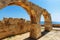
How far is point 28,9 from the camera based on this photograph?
8477mm

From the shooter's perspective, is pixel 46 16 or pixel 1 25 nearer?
pixel 1 25

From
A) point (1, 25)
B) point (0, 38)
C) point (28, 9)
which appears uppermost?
point (28, 9)

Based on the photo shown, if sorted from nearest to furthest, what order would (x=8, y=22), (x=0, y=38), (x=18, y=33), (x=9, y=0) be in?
(x=9, y=0) < (x=0, y=38) < (x=8, y=22) < (x=18, y=33)

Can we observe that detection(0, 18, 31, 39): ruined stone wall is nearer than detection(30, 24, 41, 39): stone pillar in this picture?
No

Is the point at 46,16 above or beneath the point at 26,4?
beneath

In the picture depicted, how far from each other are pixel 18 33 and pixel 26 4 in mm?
4553

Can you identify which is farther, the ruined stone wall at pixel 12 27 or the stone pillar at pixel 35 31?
the ruined stone wall at pixel 12 27

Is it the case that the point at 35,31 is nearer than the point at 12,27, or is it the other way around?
the point at 35,31

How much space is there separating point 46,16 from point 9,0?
7233mm

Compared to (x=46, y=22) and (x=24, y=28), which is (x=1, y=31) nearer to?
(x=24, y=28)

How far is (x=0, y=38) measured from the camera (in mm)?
9070

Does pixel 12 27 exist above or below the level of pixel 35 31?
above

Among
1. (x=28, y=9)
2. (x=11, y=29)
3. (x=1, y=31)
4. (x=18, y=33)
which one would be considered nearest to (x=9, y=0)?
(x=28, y=9)

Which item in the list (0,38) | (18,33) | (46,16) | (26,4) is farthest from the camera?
(46,16)
